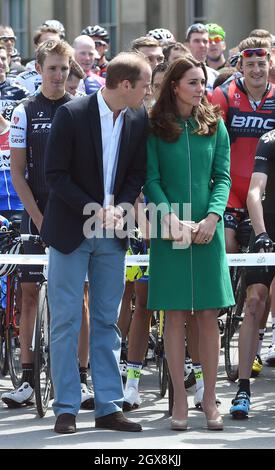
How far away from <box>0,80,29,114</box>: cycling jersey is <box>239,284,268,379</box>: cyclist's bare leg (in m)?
3.15

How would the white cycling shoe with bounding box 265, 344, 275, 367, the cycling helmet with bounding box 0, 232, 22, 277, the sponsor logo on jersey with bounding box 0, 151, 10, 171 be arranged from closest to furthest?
the cycling helmet with bounding box 0, 232, 22, 277 < the sponsor logo on jersey with bounding box 0, 151, 10, 171 < the white cycling shoe with bounding box 265, 344, 275, 367

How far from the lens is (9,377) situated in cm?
1092

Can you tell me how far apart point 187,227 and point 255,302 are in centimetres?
108

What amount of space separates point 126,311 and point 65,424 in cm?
224

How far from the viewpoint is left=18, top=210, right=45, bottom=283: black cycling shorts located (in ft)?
31.9

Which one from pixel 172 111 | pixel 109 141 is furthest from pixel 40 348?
pixel 172 111

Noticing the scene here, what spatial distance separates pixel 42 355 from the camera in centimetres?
952

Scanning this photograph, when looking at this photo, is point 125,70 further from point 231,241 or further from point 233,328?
point 233,328

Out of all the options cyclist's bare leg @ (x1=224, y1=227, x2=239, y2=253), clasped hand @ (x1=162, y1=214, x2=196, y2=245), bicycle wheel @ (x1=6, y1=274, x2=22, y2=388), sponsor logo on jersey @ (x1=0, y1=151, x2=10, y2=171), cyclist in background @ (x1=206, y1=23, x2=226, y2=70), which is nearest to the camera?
clasped hand @ (x1=162, y1=214, x2=196, y2=245)

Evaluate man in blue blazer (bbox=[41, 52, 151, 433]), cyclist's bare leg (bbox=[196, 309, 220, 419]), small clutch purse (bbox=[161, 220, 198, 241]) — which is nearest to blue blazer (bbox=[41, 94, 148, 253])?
man in blue blazer (bbox=[41, 52, 151, 433])

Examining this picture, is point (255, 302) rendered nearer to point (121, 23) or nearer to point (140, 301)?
point (140, 301)

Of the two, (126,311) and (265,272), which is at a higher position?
(265,272)

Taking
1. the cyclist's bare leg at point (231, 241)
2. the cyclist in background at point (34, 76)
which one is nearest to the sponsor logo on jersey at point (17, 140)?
the cyclist's bare leg at point (231, 241)

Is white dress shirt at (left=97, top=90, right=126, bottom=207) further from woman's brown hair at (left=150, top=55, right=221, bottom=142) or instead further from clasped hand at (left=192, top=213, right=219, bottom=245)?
clasped hand at (left=192, top=213, right=219, bottom=245)
